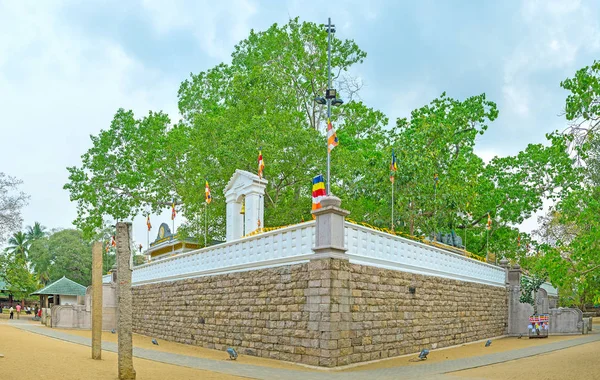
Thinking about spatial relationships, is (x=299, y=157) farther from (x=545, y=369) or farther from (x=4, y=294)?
(x=4, y=294)

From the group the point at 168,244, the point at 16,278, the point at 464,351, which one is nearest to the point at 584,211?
the point at 464,351

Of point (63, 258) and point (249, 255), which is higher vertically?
point (249, 255)

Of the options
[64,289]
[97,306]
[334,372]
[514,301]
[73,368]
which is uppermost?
[97,306]

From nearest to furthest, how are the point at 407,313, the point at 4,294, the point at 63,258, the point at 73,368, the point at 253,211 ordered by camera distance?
the point at 73,368
the point at 407,313
the point at 253,211
the point at 4,294
the point at 63,258

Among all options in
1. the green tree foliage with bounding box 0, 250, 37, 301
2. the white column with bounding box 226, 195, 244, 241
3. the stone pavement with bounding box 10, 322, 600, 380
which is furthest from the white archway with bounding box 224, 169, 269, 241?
the green tree foliage with bounding box 0, 250, 37, 301

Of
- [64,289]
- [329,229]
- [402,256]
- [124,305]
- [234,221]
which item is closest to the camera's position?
[124,305]

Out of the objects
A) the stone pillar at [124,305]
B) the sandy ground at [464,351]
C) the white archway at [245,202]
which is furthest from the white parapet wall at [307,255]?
the stone pillar at [124,305]

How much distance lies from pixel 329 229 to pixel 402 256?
363 centimetres

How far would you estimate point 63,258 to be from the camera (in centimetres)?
5547

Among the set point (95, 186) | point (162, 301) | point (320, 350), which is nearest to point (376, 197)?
point (162, 301)

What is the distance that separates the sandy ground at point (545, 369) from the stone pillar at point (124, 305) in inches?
246

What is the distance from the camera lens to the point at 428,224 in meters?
26.9

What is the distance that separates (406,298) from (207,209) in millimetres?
14369

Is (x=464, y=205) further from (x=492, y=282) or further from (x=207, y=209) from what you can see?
(x=207, y=209)
